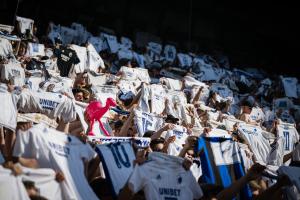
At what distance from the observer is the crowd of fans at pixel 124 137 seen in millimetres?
4512

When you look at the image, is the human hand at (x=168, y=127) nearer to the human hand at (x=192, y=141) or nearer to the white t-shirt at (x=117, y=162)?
the human hand at (x=192, y=141)

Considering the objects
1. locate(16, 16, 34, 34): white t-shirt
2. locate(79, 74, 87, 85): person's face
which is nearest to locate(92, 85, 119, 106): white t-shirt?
locate(79, 74, 87, 85): person's face

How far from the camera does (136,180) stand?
4680 millimetres

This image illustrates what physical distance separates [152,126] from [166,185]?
3.81 meters

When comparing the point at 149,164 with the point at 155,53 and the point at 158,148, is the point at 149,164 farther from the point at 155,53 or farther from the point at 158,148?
the point at 155,53

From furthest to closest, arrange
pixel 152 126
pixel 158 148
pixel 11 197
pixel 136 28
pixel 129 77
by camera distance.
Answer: pixel 136 28 → pixel 129 77 → pixel 152 126 → pixel 158 148 → pixel 11 197

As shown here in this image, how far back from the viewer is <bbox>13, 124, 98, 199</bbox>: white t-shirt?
439cm

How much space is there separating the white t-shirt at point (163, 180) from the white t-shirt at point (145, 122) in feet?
10.2

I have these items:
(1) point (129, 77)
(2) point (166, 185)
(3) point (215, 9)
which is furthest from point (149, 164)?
(3) point (215, 9)

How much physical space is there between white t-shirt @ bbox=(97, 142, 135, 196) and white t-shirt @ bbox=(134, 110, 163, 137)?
2861 millimetres

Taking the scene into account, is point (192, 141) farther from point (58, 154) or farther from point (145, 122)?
point (145, 122)

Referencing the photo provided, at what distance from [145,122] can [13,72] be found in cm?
339

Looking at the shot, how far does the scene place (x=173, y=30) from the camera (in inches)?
949

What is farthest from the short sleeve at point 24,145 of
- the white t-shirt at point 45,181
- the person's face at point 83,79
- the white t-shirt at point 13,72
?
the person's face at point 83,79
